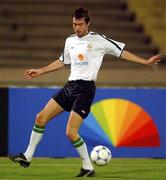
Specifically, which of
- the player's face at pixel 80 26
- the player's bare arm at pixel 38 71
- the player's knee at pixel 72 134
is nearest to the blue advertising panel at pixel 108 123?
the player's bare arm at pixel 38 71

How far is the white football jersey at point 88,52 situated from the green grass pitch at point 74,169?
3.76 feet

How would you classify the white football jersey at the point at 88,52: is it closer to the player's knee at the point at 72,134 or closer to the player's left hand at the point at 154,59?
the player's left hand at the point at 154,59

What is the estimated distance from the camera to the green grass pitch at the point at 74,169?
28.0 ft

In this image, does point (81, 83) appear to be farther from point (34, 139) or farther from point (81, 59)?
point (34, 139)

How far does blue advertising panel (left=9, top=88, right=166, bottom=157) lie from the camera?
11172 mm

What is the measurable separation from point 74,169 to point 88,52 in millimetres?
1682

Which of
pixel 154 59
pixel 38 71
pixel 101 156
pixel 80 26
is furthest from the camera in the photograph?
pixel 101 156

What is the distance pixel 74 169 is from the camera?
372 inches

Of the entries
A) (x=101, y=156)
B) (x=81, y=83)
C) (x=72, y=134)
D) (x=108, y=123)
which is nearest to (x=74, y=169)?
(x=101, y=156)

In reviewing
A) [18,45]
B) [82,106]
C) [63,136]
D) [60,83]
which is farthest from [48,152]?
[18,45]

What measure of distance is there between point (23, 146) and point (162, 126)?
6.74 ft

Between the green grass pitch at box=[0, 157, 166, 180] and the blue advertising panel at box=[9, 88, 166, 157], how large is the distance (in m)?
0.31

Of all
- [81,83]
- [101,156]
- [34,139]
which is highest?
[81,83]

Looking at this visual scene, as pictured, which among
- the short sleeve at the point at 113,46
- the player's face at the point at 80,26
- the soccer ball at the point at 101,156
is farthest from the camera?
the soccer ball at the point at 101,156
